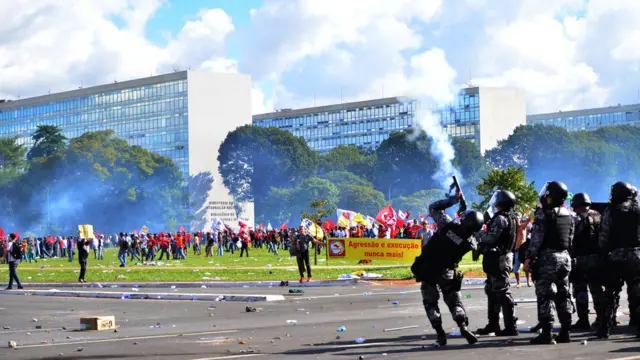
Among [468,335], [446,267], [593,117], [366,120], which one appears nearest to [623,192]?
[446,267]

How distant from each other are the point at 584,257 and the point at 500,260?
140 cm

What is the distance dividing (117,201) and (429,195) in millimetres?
33987

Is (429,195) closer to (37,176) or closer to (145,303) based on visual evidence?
(37,176)

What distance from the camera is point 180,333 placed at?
15.6 meters

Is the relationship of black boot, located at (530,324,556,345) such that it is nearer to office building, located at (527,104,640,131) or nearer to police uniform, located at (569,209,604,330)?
police uniform, located at (569,209,604,330)

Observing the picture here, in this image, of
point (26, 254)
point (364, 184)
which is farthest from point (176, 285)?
point (364, 184)

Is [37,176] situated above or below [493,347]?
above

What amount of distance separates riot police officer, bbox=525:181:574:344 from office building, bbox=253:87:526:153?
100 metres

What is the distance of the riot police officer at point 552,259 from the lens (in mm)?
12539

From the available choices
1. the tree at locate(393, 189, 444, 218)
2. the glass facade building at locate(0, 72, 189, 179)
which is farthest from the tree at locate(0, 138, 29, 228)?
the tree at locate(393, 189, 444, 218)

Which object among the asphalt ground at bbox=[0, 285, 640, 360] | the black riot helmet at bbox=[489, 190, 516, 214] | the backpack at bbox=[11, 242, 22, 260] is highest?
the black riot helmet at bbox=[489, 190, 516, 214]

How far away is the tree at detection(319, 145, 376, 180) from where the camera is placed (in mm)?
130625

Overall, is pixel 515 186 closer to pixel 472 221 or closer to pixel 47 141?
pixel 472 221

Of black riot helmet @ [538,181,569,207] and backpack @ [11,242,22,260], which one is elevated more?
black riot helmet @ [538,181,569,207]
